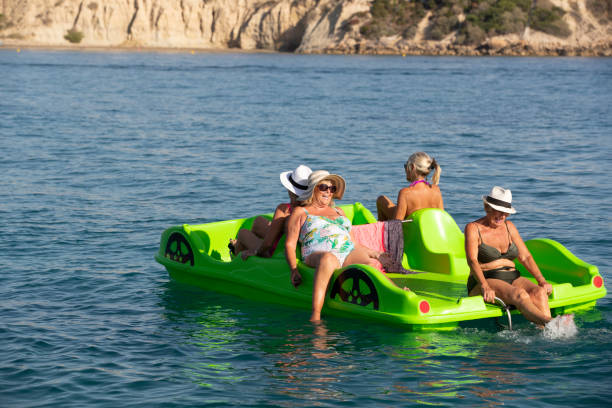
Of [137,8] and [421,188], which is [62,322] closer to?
[421,188]

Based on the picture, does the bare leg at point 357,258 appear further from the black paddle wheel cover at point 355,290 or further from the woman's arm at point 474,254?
the woman's arm at point 474,254

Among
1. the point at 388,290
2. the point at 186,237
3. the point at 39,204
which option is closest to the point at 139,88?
the point at 39,204

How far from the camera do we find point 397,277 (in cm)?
896

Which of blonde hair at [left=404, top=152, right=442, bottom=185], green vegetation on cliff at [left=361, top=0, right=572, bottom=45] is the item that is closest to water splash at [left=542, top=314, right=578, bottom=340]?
blonde hair at [left=404, top=152, right=442, bottom=185]

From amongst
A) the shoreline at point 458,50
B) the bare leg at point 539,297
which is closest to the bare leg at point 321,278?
the bare leg at point 539,297

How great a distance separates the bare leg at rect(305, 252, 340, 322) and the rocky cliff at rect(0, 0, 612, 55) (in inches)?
3134

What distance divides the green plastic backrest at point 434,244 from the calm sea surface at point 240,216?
1306 millimetres

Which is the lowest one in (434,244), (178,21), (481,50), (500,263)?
(434,244)

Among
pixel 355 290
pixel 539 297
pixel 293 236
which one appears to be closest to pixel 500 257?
pixel 539 297

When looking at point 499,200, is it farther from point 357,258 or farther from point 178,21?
point 178,21

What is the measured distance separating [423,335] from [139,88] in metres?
35.4

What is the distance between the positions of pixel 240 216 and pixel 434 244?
5.48m

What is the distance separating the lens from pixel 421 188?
9.30 meters

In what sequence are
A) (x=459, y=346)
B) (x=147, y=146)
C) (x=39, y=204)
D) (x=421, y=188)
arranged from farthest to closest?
(x=147, y=146) → (x=39, y=204) → (x=421, y=188) → (x=459, y=346)
